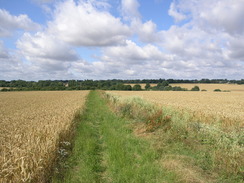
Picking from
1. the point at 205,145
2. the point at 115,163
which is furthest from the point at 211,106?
the point at 115,163

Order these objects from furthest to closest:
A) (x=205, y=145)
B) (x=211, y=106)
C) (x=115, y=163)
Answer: (x=211, y=106) < (x=205, y=145) < (x=115, y=163)

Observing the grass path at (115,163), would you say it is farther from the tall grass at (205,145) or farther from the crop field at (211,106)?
Result: the crop field at (211,106)

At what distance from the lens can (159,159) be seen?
5.20 meters

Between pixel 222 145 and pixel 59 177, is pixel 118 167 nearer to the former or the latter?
pixel 59 177

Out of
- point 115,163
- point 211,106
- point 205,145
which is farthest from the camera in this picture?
point 211,106

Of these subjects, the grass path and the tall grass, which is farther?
the tall grass

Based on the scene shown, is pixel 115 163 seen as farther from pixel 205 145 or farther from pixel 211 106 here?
pixel 211 106

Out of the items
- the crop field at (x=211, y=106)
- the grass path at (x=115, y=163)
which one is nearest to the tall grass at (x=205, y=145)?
the grass path at (x=115, y=163)

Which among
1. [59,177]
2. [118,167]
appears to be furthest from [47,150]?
[118,167]

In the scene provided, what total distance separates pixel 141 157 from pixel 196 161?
181cm

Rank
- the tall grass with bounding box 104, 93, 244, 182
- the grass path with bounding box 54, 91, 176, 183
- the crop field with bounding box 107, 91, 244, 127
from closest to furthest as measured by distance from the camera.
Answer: the grass path with bounding box 54, 91, 176, 183 → the tall grass with bounding box 104, 93, 244, 182 → the crop field with bounding box 107, 91, 244, 127

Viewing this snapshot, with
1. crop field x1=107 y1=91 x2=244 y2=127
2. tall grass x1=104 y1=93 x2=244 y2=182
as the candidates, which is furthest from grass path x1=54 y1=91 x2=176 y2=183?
crop field x1=107 y1=91 x2=244 y2=127

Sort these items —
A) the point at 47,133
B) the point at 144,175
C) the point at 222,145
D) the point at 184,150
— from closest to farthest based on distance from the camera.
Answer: the point at 144,175 < the point at 222,145 < the point at 184,150 < the point at 47,133

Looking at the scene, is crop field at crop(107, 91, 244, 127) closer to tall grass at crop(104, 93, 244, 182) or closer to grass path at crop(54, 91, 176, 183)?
tall grass at crop(104, 93, 244, 182)
